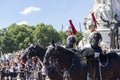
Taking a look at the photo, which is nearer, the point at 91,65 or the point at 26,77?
the point at 91,65

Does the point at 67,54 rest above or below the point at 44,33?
below

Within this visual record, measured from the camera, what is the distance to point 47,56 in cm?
1500

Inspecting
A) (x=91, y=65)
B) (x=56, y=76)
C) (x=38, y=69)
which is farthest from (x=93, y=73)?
(x=38, y=69)

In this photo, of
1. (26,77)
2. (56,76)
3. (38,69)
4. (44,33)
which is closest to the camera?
(56,76)

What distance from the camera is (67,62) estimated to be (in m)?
15.4

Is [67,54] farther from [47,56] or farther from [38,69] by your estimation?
[38,69]

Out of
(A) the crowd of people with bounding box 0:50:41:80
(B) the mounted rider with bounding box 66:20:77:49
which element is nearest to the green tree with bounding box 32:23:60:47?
(A) the crowd of people with bounding box 0:50:41:80

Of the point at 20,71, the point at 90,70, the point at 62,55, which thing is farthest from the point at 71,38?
the point at 20,71

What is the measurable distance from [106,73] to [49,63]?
2.04 meters

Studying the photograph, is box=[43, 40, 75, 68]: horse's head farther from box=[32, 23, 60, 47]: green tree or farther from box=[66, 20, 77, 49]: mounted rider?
box=[32, 23, 60, 47]: green tree

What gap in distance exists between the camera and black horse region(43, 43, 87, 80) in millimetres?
15070

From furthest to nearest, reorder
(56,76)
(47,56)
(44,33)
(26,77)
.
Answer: (44,33)
(26,77)
(56,76)
(47,56)

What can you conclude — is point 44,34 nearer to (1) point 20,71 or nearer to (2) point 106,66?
(1) point 20,71

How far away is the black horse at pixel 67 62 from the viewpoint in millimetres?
15070
